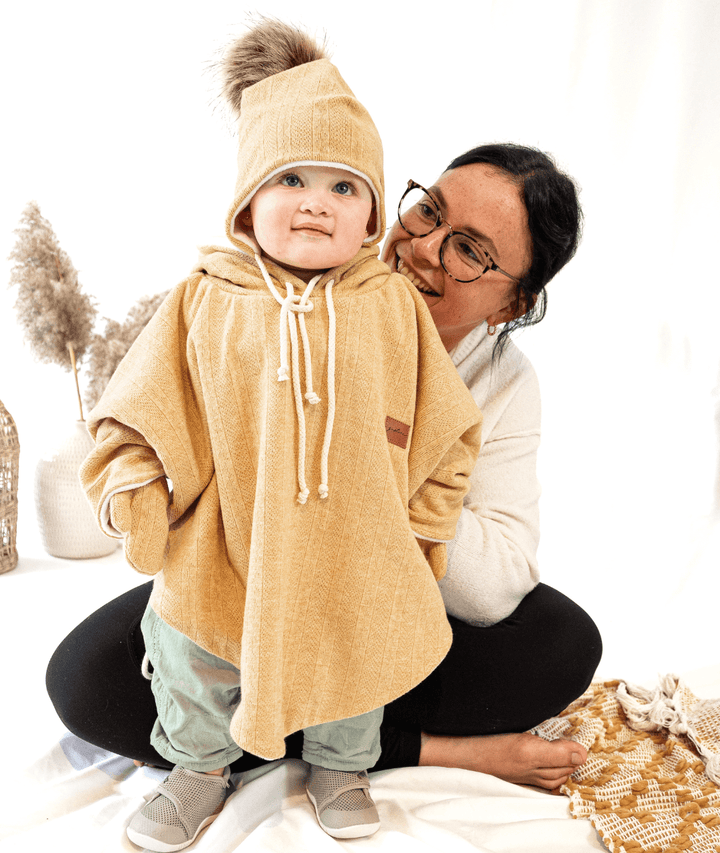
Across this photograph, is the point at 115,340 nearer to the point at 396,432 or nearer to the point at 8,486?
the point at 8,486

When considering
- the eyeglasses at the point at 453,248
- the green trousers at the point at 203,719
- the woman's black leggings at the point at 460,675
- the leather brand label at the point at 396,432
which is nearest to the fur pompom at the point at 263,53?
the eyeglasses at the point at 453,248

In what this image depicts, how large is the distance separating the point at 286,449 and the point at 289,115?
1.33 ft

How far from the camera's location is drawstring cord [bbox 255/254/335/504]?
3.23ft

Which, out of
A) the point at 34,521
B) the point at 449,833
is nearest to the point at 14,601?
the point at 34,521

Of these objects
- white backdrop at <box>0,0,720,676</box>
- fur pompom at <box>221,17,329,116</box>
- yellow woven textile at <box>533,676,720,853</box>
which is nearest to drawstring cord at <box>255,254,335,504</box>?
fur pompom at <box>221,17,329,116</box>

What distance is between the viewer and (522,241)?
50.9 inches

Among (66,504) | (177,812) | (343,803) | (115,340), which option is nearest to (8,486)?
(66,504)

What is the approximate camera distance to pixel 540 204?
4.21ft

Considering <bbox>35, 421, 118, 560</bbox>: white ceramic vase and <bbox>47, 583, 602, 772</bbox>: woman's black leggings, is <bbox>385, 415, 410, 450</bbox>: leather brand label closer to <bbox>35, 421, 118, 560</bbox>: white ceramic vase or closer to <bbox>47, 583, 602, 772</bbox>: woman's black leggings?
<bbox>47, 583, 602, 772</bbox>: woman's black leggings

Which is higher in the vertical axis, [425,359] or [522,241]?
[522,241]

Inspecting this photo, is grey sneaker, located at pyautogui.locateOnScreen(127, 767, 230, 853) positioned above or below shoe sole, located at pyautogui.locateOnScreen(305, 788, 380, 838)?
above

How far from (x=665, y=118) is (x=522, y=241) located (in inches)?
41.3

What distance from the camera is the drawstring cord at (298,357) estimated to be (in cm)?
98

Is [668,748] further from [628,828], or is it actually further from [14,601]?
[14,601]
